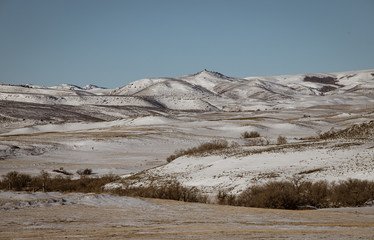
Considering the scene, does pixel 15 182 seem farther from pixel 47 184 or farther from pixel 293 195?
pixel 293 195

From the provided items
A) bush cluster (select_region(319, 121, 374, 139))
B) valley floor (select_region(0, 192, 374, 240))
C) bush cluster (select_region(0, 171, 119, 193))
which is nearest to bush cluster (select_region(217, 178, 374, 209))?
valley floor (select_region(0, 192, 374, 240))

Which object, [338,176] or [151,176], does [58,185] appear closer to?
[151,176]

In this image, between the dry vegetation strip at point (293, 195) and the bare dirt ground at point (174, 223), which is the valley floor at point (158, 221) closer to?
the bare dirt ground at point (174, 223)

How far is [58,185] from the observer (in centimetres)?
2431

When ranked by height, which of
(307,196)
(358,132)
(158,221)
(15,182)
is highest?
(358,132)

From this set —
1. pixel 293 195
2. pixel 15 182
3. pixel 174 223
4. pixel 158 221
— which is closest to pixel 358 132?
pixel 293 195

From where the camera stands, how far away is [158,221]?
12.0m

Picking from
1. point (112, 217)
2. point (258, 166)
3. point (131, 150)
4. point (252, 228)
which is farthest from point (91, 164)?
point (252, 228)

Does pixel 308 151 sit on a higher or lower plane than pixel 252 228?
higher

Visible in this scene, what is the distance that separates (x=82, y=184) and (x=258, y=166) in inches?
397

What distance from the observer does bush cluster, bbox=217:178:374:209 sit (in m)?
16.5

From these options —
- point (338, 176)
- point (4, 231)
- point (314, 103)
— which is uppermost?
point (314, 103)

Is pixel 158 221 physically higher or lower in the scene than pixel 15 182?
lower

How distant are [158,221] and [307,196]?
800 centimetres
